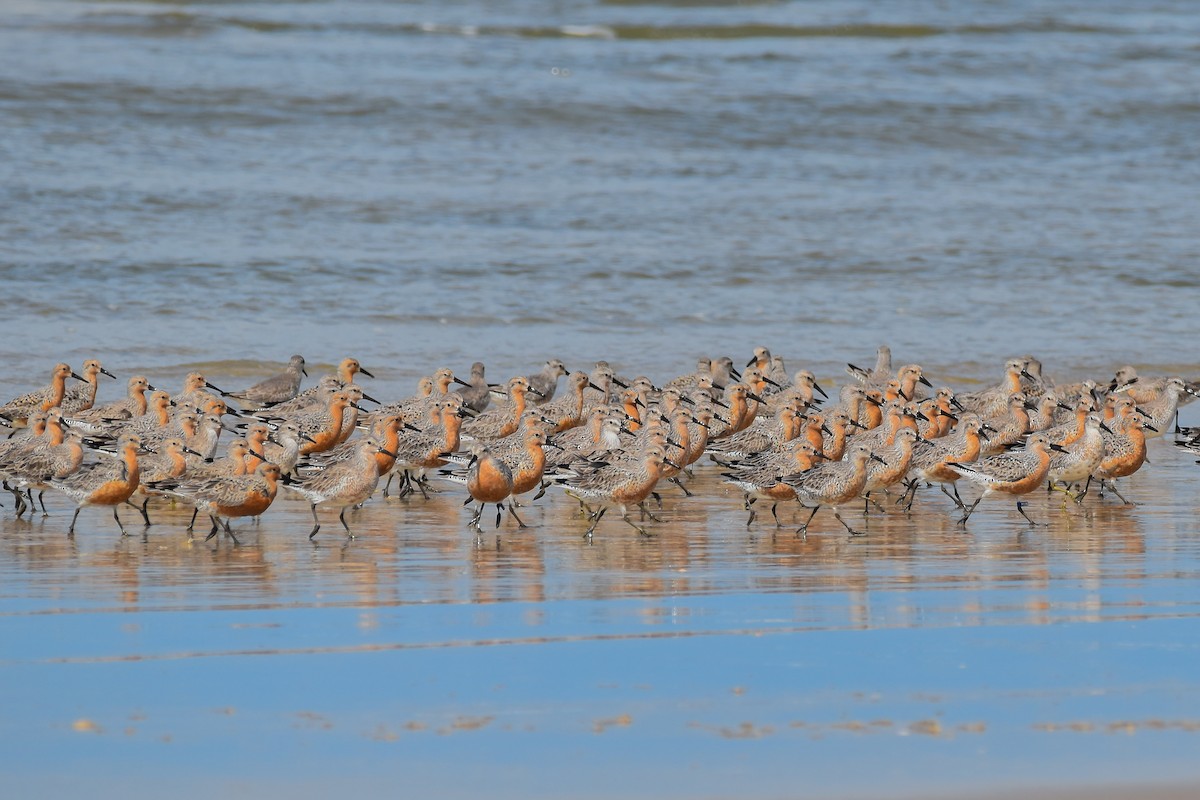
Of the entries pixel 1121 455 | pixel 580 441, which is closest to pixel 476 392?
pixel 580 441

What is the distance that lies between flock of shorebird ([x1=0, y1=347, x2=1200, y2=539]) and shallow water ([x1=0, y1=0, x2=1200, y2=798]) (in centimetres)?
28

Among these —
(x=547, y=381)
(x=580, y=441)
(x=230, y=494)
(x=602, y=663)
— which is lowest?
(x=602, y=663)

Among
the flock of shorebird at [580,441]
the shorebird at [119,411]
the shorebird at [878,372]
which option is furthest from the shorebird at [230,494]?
the shorebird at [878,372]

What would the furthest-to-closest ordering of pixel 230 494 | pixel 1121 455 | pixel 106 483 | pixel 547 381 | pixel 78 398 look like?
pixel 547 381 → pixel 78 398 → pixel 1121 455 → pixel 106 483 → pixel 230 494

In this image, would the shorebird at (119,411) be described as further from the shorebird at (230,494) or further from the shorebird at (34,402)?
the shorebird at (230,494)

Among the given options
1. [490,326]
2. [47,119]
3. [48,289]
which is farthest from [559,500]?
[47,119]

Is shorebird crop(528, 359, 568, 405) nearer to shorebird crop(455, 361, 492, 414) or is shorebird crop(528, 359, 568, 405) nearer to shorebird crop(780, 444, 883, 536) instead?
shorebird crop(455, 361, 492, 414)

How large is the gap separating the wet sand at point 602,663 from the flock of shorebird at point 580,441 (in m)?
0.46

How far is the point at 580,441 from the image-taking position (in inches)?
487

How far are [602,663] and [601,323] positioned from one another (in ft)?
41.8

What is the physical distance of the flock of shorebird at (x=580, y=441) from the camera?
10367mm

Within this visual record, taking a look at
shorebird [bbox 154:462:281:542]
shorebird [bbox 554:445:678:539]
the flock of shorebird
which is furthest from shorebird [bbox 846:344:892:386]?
shorebird [bbox 154:462:281:542]

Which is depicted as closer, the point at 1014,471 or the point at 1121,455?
the point at 1014,471

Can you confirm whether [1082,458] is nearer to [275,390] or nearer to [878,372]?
[878,372]
